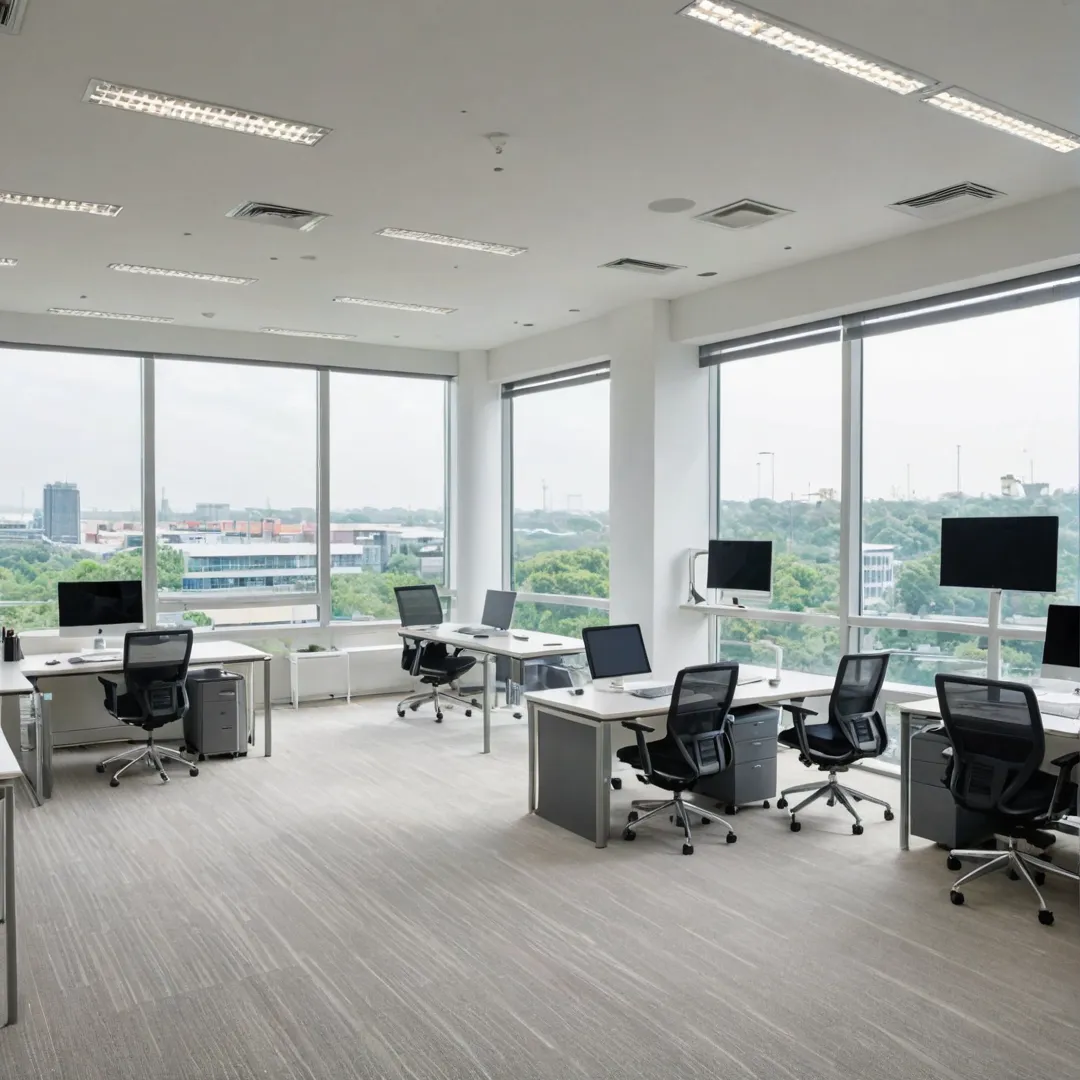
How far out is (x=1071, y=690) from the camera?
5555 mm

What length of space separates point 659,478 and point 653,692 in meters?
2.83

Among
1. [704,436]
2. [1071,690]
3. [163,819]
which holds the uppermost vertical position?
[704,436]

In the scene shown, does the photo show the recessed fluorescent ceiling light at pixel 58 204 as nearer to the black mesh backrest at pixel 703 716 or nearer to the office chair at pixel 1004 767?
the black mesh backrest at pixel 703 716

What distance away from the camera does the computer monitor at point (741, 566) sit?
24.8 feet

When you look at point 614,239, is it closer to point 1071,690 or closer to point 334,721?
point 1071,690

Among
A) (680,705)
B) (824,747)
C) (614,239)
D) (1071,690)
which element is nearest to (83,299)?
(614,239)

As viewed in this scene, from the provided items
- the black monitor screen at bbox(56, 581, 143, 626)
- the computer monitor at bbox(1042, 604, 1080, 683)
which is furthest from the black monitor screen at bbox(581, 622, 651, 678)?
the black monitor screen at bbox(56, 581, 143, 626)

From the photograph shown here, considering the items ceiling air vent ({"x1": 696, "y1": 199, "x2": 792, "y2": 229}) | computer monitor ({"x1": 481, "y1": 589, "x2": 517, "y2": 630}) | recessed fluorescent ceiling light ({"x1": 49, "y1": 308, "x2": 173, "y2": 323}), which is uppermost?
recessed fluorescent ceiling light ({"x1": 49, "y1": 308, "x2": 173, "y2": 323})

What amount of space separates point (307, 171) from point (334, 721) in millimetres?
5278

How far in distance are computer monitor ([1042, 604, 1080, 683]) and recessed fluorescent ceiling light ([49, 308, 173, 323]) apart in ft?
25.5

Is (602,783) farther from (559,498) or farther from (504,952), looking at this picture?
(559,498)

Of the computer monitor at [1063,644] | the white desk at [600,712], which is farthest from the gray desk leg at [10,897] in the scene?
the computer monitor at [1063,644]

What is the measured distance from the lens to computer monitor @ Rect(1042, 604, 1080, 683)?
17.1ft

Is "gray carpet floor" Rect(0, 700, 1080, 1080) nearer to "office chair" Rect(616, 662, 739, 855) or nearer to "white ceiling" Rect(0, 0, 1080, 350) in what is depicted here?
"office chair" Rect(616, 662, 739, 855)
